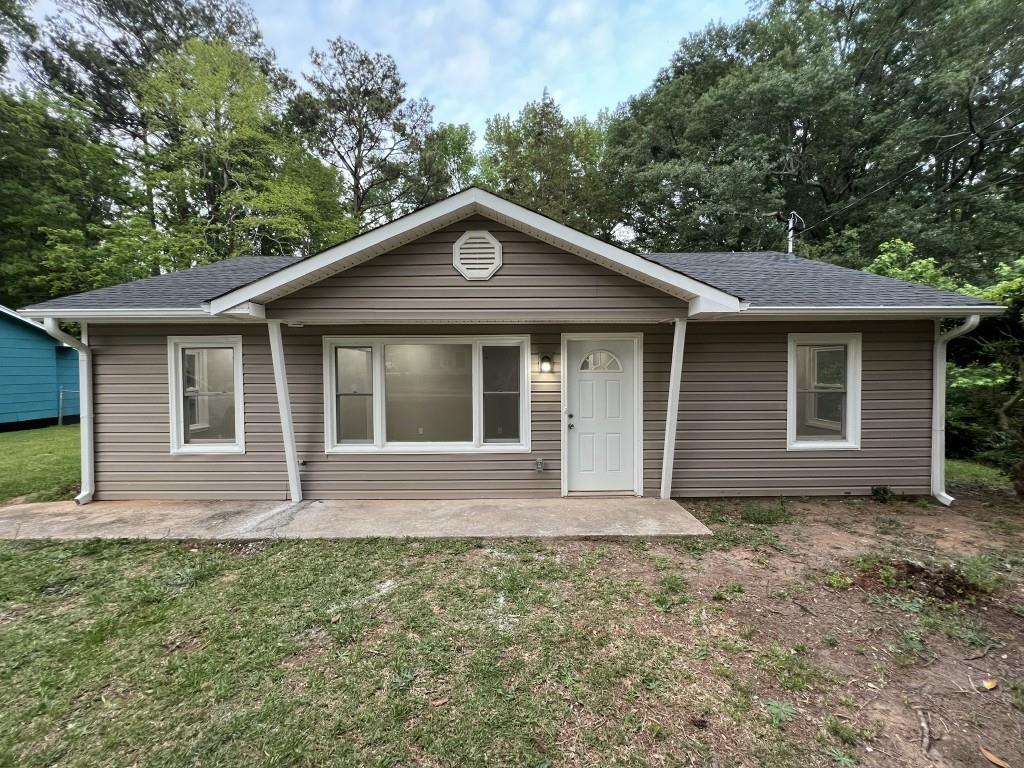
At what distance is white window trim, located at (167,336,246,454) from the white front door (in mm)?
4181

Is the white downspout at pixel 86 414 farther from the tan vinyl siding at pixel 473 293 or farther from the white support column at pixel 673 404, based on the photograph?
the white support column at pixel 673 404

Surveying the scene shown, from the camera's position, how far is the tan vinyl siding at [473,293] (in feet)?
15.3

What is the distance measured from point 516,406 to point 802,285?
14.0 ft

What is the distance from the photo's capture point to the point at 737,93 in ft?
50.0

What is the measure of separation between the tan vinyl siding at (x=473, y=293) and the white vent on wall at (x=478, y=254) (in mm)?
78


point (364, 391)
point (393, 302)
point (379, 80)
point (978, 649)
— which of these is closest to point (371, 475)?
point (364, 391)

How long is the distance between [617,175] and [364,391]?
16.6 metres

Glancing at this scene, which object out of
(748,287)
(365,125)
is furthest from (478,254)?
(365,125)

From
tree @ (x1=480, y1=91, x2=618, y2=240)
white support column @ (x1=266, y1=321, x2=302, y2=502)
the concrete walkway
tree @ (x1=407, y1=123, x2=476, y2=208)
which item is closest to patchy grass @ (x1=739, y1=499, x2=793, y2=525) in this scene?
the concrete walkway

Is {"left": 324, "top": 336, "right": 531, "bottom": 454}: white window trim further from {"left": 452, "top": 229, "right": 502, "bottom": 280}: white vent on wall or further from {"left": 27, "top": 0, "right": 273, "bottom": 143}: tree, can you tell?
{"left": 27, "top": 0, "right": 273, "bottom": 143}: tree

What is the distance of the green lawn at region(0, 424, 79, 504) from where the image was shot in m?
5.80

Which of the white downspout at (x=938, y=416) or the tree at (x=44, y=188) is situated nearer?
the white downspout at (x=938, y=416)

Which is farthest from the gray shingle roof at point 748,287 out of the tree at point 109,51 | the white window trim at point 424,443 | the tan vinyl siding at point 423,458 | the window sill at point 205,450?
the tree at point 109,51

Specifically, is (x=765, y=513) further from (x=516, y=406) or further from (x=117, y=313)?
(x=117, y=313)
